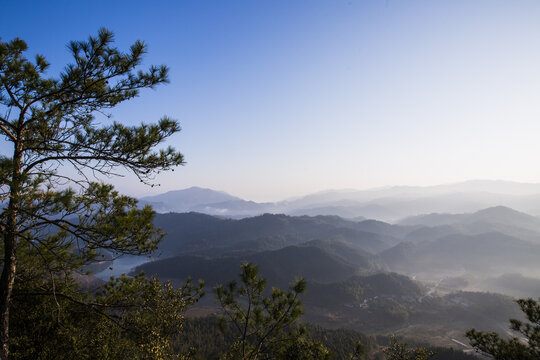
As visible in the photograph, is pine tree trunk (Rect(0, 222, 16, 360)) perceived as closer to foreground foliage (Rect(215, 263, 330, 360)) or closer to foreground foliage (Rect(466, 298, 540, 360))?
foreground foliage (Rect(215, 263, 330, 360))

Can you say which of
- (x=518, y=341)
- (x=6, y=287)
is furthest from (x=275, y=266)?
(x=6, y=287)

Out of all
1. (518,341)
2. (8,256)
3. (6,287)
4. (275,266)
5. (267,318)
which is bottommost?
(275,266)

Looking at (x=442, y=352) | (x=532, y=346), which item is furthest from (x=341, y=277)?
(x=532, y=346)

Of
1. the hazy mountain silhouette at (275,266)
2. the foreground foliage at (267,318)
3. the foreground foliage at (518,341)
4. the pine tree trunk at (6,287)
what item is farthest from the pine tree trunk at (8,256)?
the hazy mountain silhouette at (275,266)

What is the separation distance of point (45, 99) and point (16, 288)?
18.2 feet

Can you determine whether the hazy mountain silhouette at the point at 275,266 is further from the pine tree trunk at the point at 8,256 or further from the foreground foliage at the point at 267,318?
the pine tree trunk at the point at 8,256

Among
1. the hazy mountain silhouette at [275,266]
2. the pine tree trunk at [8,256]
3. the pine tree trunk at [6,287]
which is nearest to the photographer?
the pine tree trunk at [8,256]

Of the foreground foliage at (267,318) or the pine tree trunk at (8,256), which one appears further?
the foreground foliage at (267,318)

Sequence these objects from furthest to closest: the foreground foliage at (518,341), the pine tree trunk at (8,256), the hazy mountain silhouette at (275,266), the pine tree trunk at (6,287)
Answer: the hazy mountain silhouette at (275,266) < the foreground foliage at (518,341) < the pine tree trunk at (6,287) < the pine tree trunk at (8,256)

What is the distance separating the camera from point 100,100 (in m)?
7.04

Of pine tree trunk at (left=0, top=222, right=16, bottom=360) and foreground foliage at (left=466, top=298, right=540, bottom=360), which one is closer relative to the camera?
pine tree trunk at (left=0, top=222, right=16, bottom=360)

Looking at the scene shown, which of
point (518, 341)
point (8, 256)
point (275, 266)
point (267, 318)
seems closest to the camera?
point (8, 256)

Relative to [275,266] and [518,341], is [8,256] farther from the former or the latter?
[275,266]

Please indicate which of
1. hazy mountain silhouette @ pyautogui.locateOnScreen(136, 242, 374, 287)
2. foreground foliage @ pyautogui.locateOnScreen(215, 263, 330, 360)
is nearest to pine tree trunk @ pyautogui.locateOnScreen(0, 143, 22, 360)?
foreground foliage @ pyautogui.locateOnScreen(215, 263, 330, 360)
